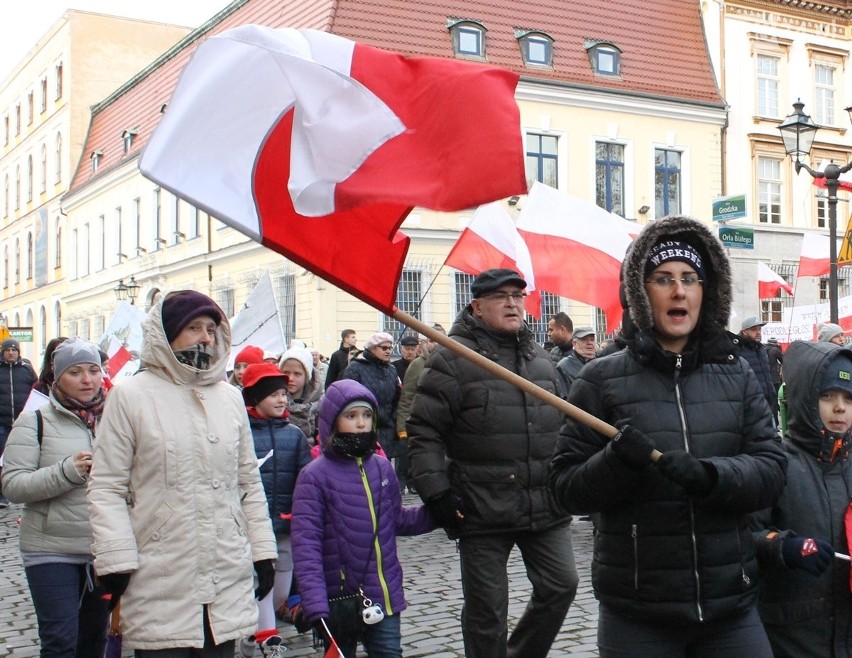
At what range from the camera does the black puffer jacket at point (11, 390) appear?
502 inches

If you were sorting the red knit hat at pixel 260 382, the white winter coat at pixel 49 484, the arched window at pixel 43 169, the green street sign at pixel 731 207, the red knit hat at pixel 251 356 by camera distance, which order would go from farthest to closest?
1. the arched window at pixel 43 169
2. the green street sign at pixel 731 207
3. the red knit hat at pixel 251 356
4. the red knit hat at pixel 260 382
5. the white winter coat at pixel 49 484

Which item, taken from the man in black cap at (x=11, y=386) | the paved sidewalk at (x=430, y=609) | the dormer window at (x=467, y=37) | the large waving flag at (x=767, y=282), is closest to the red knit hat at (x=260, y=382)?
the paved sidewalk at (x=430, y=609)

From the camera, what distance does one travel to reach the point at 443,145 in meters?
3.61

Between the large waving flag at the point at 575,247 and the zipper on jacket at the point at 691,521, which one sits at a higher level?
the large waving flag at the point at 575,247

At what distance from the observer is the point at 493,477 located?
16.4ft

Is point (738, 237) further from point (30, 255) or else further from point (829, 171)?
point (30, 255)

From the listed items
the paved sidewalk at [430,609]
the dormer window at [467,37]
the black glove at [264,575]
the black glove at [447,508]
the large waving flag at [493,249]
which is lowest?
the paved sidewalk at [430,609]

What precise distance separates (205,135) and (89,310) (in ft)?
135

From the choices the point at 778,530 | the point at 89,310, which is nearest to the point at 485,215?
the point at 778,530

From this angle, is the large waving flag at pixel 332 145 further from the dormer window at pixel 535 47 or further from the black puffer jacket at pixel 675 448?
the dormer window at pixel 535 47

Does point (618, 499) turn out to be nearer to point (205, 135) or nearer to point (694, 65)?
point (205, 135)

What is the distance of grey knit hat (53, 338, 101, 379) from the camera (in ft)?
16.0

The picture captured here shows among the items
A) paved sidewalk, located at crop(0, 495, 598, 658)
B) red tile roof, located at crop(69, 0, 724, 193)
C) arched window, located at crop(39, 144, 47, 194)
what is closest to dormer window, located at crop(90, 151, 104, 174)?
arched window, located at crop(39, 144, 47, 194)

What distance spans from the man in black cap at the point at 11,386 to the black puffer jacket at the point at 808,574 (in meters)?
10.7
